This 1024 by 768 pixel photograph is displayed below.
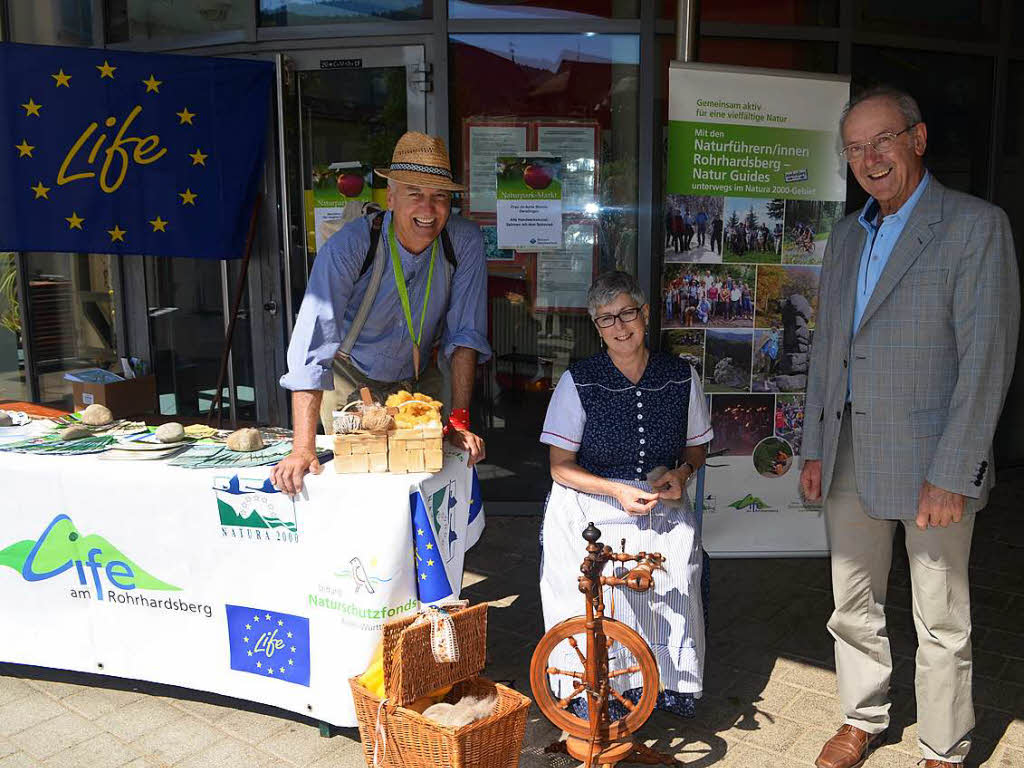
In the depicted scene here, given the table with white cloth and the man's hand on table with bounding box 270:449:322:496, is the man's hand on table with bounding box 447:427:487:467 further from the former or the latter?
the man's hand on table with bounding box 270:449:322:496

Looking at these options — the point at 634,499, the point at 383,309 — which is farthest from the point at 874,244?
the point at 383,309

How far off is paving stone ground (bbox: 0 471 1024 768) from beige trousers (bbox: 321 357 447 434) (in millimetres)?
1122

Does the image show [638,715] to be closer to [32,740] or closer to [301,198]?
[32,740]

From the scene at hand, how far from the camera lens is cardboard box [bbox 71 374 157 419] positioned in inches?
181

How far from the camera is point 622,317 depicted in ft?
9.90

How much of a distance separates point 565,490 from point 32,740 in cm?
201

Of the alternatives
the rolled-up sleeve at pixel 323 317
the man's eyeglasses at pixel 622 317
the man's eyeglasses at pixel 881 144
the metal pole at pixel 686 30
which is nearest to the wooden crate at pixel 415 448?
the rolled-up sleeve at pixel 323 317

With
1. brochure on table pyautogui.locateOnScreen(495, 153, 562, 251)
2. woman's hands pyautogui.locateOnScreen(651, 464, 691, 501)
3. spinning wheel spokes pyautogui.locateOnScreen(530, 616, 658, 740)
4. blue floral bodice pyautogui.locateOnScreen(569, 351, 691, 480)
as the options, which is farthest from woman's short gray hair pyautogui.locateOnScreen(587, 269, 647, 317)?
brochure on table pyautogui.locateOnScreen(495, 153, 562, 251)

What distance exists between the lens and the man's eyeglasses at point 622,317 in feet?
9.88

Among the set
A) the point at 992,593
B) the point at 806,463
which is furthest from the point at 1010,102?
the point at 806,463

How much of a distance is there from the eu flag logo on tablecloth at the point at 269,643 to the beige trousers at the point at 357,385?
77 cm

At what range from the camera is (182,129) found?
5.11m

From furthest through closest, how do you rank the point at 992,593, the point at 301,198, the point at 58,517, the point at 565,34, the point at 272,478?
1. the point at 301,198
2. the point at 565,34
3. the point at 992,593
4. the point at 58,517
5. the point at 272,478

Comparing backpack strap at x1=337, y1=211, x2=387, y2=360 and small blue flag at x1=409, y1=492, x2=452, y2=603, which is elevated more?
backpack strap at x1=337, y1=211, x2=387, y2=360
